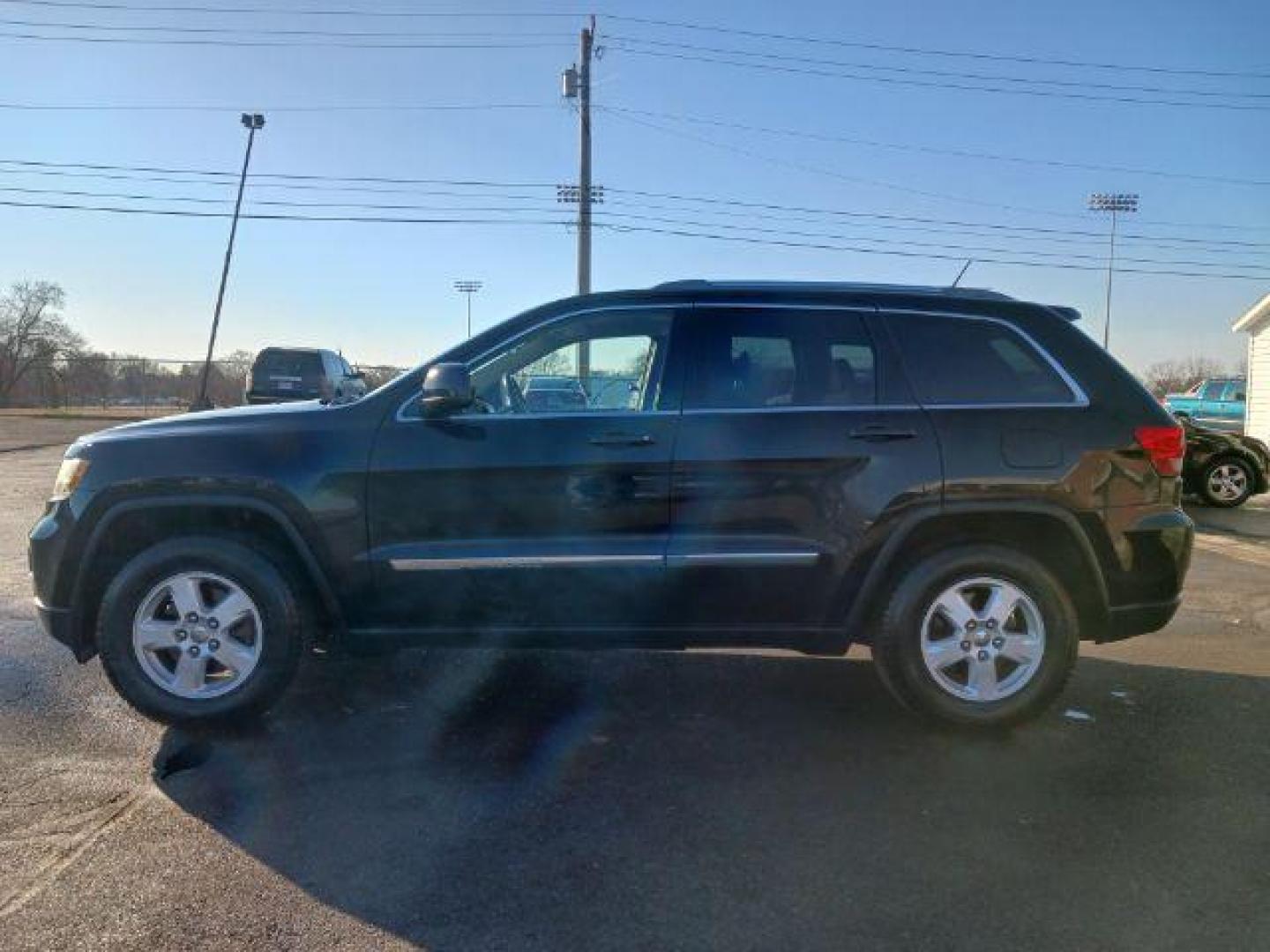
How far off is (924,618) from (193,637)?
3.18 m

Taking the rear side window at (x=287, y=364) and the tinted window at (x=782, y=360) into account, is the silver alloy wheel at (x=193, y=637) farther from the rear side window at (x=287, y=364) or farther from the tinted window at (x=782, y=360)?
the rear side window at (x=287, y=364)

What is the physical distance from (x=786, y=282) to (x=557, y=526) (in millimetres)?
1566

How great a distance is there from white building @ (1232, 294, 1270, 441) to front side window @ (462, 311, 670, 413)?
22405 mm

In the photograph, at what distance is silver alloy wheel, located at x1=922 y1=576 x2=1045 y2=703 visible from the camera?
14.7ft

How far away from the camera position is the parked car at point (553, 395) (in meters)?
4.46

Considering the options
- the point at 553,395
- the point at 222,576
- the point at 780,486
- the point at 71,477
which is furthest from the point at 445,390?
the point at 71,477

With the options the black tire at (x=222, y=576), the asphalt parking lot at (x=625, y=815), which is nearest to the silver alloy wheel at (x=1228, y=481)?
the asphalt parking lot at (x=625, y=815)

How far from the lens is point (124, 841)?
134 inches

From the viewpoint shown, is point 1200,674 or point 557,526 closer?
Result: point 557,526

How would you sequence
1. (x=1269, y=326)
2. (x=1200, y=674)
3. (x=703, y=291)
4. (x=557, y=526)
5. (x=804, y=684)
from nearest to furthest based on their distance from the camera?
(x=557, y=526)
(x=703, y=291)
(x=804, y=684)
(x=1200, y=674)
(x=1269, y=326)

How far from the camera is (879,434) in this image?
4.40 m

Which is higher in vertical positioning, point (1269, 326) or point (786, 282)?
point (1269, 326)

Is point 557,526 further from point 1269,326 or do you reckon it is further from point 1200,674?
point 1269,326

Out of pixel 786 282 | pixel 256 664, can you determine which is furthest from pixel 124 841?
pixel 786 282
